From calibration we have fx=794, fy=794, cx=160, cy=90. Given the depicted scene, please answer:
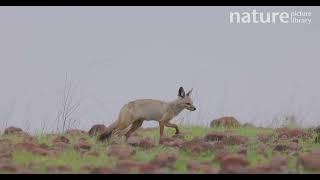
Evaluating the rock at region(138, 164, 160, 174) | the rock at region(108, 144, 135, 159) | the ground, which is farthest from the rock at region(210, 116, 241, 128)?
the rock at region(138, 164, 160, 174)

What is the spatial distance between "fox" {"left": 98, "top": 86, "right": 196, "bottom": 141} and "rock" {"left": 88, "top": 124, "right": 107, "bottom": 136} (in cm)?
11

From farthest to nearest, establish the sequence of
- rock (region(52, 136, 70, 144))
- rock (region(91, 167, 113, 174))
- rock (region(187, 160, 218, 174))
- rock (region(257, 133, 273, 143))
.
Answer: rock (region(257, 133, 273, 143)) → rock (region(52, 136, 70, 144)) → rock (region(187, 160, 218, 174)) → rock (region(91, 167, 113, 174))

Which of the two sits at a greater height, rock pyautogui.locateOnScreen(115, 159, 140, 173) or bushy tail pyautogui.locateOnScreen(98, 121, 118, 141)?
bushy tail pyautogui.locateOnScreen(98, 121, 118, 141)

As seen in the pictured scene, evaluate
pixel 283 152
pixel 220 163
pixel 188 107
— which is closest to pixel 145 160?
pixel 220 163

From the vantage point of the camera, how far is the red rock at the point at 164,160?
28.5 ft

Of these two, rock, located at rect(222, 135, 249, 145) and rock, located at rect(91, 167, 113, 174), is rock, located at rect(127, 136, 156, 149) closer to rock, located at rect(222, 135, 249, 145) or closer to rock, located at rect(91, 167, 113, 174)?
rock, located at rect(222, 135, 249, 145)

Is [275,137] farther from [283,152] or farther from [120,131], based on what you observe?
[120,131]

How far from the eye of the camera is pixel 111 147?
10156mm

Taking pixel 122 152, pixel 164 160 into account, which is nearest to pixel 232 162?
pixel 164 160

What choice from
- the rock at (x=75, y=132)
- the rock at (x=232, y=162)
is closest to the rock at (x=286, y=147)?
the rock at (x=232, y=162)

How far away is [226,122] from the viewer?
13.5m

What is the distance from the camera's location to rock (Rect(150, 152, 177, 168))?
28.5 feet

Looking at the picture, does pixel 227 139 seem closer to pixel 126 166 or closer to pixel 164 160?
pixel 164 160

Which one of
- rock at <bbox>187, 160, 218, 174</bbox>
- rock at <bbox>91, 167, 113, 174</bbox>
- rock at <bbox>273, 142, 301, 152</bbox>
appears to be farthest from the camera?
rock at <bbox>273, 142, 301, 152</bbox>
